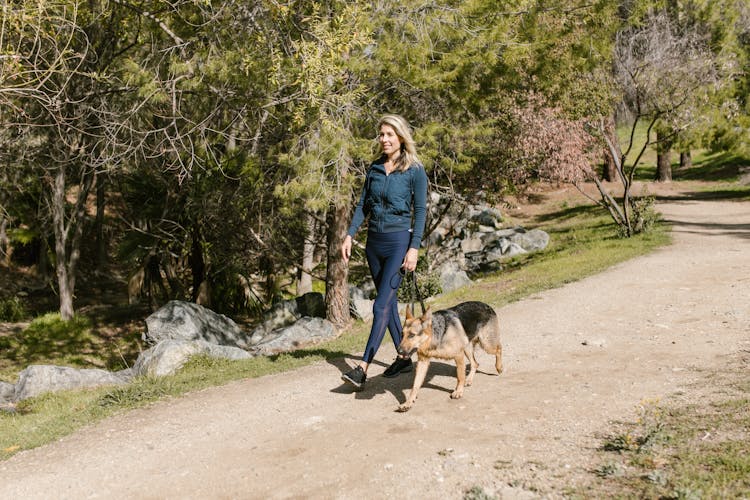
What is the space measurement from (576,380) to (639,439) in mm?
1601

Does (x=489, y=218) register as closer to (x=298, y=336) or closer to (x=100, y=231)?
(x=100, y=231)

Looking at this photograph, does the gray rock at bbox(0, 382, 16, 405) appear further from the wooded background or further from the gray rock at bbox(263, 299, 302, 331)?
the gray rock at bbox(263, 299, 302, 331)

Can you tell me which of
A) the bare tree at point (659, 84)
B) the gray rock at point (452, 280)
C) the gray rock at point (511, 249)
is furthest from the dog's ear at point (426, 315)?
the gray rock at point (511, 249)

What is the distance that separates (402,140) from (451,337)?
180 centimetres

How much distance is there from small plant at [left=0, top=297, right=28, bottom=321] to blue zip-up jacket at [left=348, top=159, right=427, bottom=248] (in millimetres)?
17042

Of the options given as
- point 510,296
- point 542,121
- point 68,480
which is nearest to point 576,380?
point 68,480

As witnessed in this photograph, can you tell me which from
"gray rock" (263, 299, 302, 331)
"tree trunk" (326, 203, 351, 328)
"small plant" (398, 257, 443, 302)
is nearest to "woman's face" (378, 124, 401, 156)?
"tree trunk" (326, 203, 351, 328)

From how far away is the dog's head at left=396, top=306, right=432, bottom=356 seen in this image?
17.7 feet

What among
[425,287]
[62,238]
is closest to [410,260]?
[425,287]

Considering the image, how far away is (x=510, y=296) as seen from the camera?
37.3 feet

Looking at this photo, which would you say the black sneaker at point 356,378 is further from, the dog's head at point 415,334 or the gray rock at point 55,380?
A: the gray rock at point 55,380

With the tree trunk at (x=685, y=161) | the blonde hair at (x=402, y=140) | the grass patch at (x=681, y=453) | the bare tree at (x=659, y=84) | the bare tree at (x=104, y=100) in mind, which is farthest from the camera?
the tree trunk at (x=685, y=161)

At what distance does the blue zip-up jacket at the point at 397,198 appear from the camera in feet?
19.2

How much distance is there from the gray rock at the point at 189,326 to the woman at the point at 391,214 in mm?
7172
